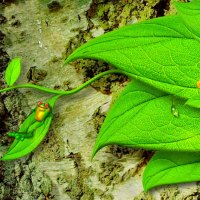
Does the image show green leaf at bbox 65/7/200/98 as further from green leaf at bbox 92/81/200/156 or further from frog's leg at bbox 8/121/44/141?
frog's leg at bbox 8/121/44/141

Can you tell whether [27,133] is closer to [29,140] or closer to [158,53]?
[29,140]

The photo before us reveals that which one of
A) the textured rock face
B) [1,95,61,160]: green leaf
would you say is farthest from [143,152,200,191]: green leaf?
[1,95,61,160]: green leaf

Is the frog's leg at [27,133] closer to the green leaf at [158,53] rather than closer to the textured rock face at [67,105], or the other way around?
the textured rock face at [67,105]

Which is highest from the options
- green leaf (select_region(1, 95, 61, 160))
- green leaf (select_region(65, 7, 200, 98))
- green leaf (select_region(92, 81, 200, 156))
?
green leaf (select_region(65, 7, 200, 98))

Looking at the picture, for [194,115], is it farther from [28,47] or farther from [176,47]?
[28,47]

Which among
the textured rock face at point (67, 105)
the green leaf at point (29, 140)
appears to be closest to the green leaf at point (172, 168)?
the textured rock face at point (67, 105)

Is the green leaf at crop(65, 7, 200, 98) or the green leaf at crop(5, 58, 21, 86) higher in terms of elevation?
the green leaf at crop(65, 7, 200, 98)

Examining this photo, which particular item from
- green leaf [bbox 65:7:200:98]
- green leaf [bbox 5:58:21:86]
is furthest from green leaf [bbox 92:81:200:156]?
green leaf [bbox 5:58:21:86]
